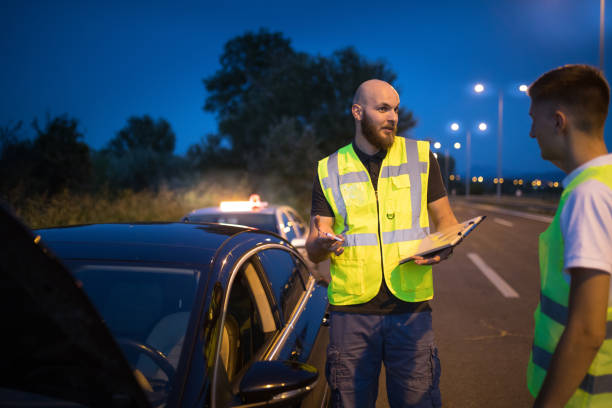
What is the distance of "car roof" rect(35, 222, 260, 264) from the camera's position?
2.18 m

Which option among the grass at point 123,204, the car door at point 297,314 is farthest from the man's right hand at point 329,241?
the grass at point 123,204

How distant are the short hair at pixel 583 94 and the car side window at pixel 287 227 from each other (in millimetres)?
5373

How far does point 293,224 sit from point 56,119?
15710mm

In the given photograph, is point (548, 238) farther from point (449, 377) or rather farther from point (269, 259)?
point (449, 377)

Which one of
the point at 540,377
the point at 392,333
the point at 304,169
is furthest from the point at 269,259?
the point at 304,169

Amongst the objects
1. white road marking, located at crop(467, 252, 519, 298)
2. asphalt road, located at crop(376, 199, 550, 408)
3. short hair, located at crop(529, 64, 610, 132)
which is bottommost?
asphalt road, located at crop(376, 199, 550, 408)

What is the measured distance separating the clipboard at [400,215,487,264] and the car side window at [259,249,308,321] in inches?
30.5

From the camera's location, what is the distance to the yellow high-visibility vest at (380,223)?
247cm

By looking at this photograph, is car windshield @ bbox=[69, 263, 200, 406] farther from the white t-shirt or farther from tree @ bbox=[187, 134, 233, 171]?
tree @ bbox=[187, 134, 233, 171]

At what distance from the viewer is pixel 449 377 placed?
4.32m

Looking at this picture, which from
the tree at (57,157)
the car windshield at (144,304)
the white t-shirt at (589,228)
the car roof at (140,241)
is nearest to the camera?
the white t-shirt at (589,228)

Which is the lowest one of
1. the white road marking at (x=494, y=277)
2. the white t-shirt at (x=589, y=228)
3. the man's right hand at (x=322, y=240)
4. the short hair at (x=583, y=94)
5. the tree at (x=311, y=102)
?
the white road marking at (x=494, y=277)

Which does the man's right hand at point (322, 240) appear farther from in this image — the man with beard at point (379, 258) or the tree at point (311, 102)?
the tree at point (311, 102)

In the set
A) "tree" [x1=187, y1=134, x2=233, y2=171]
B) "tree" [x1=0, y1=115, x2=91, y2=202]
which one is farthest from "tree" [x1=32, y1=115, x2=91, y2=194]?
"tree" [x1=187, y1=134, x2=233, y2=171]
